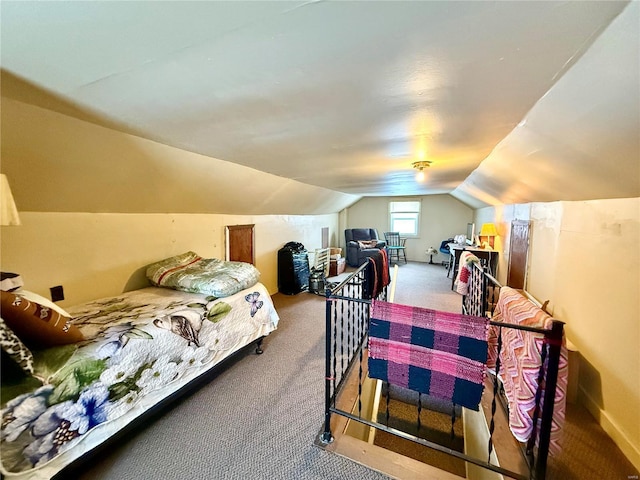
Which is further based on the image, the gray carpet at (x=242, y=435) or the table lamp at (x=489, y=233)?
the table lamp at (x=489, y=233)

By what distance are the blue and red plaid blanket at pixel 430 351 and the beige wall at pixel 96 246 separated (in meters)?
2.42

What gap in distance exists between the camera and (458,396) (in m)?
1.35

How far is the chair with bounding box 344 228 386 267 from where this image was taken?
682 centimetres

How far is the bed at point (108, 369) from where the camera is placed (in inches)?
43.0

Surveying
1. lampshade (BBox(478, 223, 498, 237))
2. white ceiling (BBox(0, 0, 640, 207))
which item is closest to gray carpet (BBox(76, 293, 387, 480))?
white ceiling (BBox(0, 0, 640, 207))

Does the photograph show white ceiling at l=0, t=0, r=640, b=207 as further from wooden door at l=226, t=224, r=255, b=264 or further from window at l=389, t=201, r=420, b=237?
window at l=389, t=201, r=420, b=237

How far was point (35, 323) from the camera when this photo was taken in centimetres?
122

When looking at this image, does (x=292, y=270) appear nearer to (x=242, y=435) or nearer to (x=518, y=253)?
(x=242, y=435)

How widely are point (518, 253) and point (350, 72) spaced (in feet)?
12.1

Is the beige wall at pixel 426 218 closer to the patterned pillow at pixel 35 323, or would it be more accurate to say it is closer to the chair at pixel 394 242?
the chair at pixel 394 242

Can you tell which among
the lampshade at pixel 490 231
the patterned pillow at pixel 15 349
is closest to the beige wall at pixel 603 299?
the lampshade at pixel 490 231

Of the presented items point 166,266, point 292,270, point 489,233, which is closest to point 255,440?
point 166,266

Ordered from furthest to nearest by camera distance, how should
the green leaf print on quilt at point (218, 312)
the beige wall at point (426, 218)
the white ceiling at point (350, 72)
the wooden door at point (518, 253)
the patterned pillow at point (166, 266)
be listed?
the beige wall at point (426, 218) → the wooden door at point (518, 253) → the patterned pillow at point (166, 266) → the green leaf print on quilt at point (218, 312) → the white ceiling at point (350, 72)

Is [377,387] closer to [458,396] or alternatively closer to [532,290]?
[458,396]
